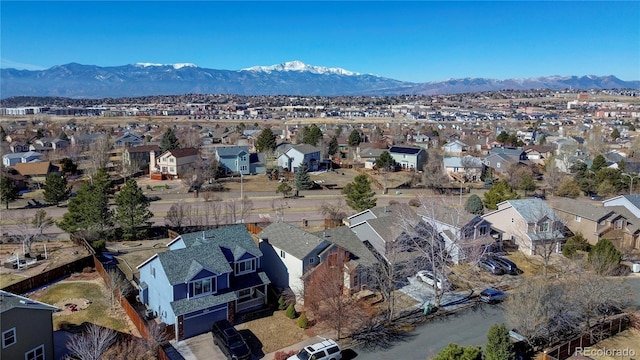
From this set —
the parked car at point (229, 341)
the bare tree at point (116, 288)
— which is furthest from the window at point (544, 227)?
the bare tree at point (116, 288)

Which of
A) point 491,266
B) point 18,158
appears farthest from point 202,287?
point 18,158

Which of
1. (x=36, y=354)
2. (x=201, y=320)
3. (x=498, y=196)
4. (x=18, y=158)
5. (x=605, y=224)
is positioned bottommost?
(x=201, y=320)

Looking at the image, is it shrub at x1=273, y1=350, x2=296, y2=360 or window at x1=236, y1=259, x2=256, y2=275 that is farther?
window at x1=236, y1=259, x2=256, y2=275

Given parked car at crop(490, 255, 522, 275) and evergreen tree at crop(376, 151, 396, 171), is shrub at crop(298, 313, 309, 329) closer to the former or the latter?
parked car at crop(490, 255, 522, 275)

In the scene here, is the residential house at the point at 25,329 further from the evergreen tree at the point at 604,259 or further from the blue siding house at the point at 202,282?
the evergreen tree at the point at 604,259

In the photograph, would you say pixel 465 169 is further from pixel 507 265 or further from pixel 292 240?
pixel 292 240

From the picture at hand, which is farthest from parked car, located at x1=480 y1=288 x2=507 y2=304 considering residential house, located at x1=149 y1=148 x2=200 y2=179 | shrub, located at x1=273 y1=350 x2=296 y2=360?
residential house, located at x1=149 y1=148 x2=200 y2=179
